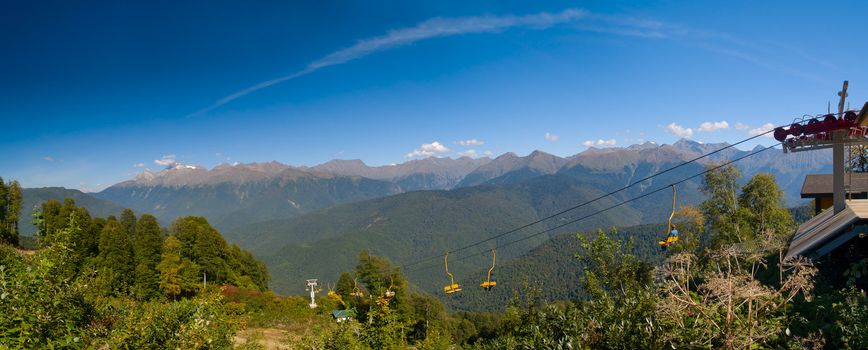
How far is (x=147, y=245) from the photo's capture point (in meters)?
44.2

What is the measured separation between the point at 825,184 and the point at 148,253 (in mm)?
65774

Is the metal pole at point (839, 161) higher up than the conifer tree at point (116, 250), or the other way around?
the metal pole at point (839, 161)

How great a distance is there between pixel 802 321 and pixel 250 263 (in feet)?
211

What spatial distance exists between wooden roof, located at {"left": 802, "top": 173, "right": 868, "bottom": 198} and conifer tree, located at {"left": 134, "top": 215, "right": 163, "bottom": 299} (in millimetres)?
61155

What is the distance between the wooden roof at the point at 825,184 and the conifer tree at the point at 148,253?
61.2 meters

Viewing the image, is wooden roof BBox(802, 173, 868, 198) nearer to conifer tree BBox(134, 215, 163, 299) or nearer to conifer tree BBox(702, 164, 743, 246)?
conifer tree BBox(702, 164, 743, 246)

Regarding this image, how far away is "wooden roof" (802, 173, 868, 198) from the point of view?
1223 inches

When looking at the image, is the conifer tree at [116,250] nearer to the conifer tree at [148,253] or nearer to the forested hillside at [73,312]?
the conifer tree at [148,253]

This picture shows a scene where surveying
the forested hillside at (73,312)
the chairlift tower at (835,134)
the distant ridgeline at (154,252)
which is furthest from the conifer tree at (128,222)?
the chairlift tower at (835,134)

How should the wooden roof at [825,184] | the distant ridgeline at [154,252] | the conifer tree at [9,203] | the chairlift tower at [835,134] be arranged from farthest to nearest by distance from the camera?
1. the conifer tree at [9,203]
2. the distant ridgeline at [154,252]
3. the wooden roof at [825,184]
4. the chairlift tower at [835,134]

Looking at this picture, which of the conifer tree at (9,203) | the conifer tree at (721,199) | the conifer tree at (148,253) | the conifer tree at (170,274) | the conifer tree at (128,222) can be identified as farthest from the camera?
the conifer tree at (128,222)

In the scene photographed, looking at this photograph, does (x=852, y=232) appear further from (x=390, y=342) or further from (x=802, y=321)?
(x=390, y=342)

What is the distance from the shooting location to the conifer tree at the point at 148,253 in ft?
137

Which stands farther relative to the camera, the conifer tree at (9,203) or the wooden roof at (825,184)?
the conifer tree at (9,203)
